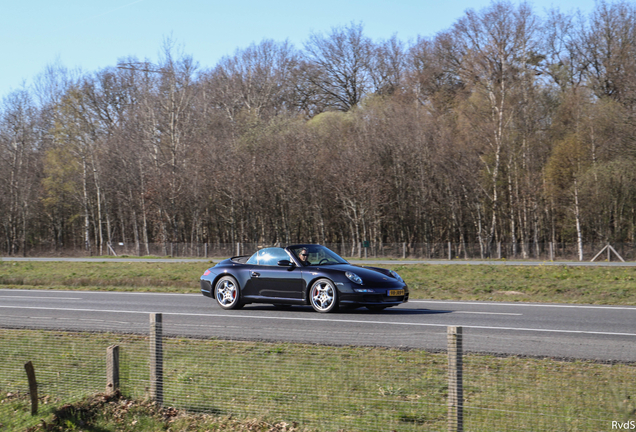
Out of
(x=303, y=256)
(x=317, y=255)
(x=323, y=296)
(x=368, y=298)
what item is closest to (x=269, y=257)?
(x=303, y=256)

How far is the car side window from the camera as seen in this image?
14188 mm

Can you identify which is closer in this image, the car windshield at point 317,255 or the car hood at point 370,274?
the car hood at point 370,274

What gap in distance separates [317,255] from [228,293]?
7.60 feet

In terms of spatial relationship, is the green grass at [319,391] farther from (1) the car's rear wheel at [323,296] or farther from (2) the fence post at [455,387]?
(1) the car's rear wheel at [323,296]

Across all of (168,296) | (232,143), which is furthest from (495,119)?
(168,296)

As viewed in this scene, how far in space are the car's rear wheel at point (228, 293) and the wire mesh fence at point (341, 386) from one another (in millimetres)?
4974

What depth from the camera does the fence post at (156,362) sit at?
6.82 metres

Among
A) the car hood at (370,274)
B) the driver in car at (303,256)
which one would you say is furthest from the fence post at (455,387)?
the driver in car at (303,256)

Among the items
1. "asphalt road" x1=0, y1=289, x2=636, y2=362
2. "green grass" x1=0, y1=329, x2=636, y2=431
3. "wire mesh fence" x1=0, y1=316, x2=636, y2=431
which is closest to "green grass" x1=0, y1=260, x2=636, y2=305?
"asphalt road" x1=0, y1=289, x2=636, y2=362

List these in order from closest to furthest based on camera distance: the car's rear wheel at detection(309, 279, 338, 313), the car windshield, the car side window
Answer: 1. the car's rear wheel at detection(309, 279, 338, 313)
2. the car windshield
3. the car side window

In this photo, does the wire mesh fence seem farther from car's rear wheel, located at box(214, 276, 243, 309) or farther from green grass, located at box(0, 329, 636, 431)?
car's rear wheel, located at box(214, 276, 243, 309)

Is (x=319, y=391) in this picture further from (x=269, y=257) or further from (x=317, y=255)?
(x=269, y=257)

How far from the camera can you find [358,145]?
49594 mm

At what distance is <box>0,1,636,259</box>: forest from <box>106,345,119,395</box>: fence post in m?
34.1
